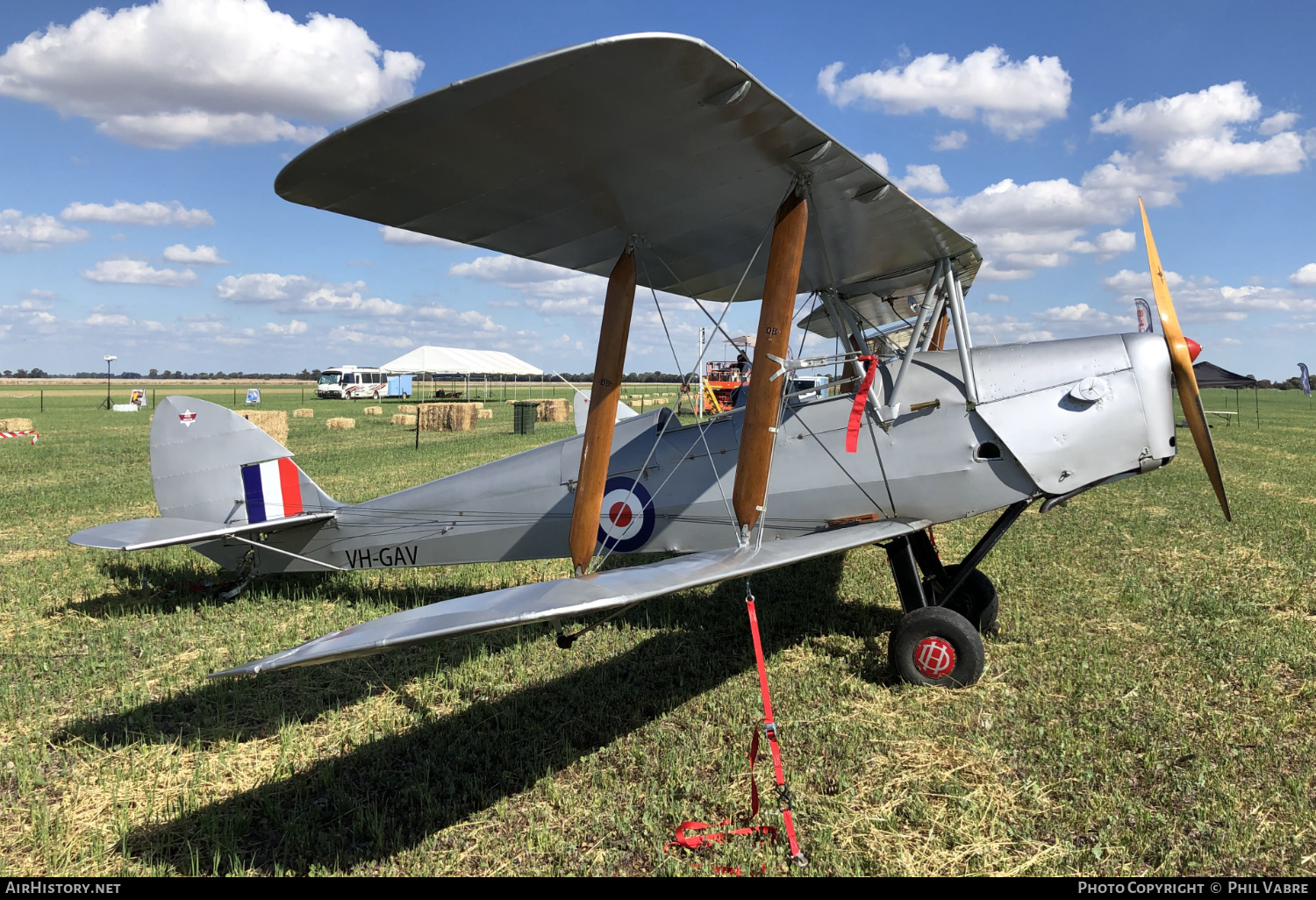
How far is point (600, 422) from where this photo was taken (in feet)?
14.8

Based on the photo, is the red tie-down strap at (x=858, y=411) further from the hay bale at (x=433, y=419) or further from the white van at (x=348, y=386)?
the white van at (x=348, y=386)

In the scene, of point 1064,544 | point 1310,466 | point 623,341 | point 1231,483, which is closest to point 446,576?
point 623,341

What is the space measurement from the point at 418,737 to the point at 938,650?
3.25 m

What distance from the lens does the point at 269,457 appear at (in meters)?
6.36

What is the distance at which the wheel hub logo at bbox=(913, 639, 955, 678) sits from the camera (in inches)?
182

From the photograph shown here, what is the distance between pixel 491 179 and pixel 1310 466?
1932 cm

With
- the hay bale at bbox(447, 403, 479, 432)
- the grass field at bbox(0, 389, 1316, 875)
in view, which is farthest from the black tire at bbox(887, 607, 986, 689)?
the hay bale at bbox(447, 403, 479, 432)

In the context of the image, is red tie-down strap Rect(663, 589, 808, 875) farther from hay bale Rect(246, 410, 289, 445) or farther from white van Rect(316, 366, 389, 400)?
white van Rect(316, 366, 389, 400)

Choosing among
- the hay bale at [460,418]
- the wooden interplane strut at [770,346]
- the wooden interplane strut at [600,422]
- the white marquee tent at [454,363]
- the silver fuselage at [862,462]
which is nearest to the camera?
the wooden interplane strut at [770,346]

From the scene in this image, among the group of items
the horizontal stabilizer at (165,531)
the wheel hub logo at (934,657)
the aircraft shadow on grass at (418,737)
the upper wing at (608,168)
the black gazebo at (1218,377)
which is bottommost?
the aircraft shadow on grass at (418,737)

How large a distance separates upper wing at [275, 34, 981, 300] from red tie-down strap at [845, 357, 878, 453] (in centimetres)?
104

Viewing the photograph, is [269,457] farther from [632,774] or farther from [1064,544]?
[1064,544]

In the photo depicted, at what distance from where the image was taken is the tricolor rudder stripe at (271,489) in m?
6.30

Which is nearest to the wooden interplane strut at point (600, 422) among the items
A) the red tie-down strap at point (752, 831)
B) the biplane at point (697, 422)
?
the biplane at point (697, 422)
